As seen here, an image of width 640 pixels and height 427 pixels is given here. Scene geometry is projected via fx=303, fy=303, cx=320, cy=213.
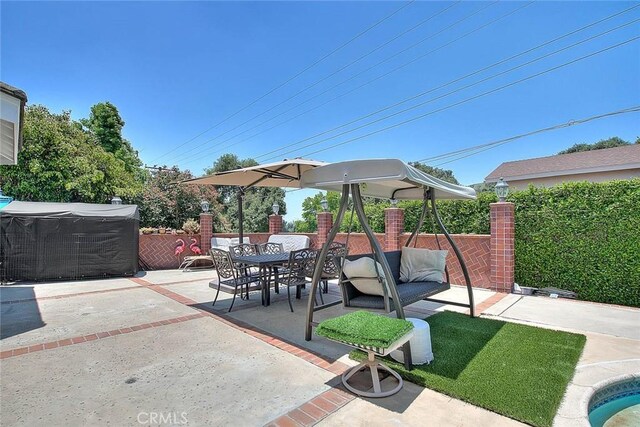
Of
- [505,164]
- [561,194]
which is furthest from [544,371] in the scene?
[505,164]

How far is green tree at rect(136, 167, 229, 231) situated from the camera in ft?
45.9

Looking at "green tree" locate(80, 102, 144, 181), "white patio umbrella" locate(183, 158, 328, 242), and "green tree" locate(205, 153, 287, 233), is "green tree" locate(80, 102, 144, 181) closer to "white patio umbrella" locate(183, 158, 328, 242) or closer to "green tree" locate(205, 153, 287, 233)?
"green tree" locate(205, 153, 287, 233)

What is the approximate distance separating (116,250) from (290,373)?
25.5 ft

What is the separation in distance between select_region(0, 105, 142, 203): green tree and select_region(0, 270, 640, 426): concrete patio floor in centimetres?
749

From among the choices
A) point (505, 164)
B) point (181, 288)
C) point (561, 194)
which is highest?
point (505, 164)

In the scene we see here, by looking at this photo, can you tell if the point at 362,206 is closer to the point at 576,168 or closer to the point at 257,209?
the point at 576,168

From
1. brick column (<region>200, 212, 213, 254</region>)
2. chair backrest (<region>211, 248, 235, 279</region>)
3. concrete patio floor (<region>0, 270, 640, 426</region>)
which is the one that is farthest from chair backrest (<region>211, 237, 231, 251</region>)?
chair backrest (<region>211, 248, 235, 279</region>)

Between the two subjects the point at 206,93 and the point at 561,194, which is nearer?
the point at 561,194

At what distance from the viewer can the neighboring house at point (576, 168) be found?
11391 millimetres

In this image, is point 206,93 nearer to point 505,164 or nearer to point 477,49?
point 477,49

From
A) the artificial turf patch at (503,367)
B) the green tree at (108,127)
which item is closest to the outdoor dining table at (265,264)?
the artificial turf patch at (503,367)

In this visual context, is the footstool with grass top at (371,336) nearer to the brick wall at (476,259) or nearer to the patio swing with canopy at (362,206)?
the patio swing with canopy at (362,206)

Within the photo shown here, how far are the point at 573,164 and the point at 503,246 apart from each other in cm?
1002

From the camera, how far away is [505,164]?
16484mm
